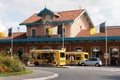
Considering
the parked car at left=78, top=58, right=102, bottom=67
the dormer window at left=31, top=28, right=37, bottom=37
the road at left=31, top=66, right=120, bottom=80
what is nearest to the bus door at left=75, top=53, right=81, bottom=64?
the parked car at left=78, top=58, right=102, bottom=67

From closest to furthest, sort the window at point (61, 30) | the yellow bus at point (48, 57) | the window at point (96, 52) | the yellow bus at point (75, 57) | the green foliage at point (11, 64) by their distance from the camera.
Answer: the green foliage at point (11, 64), the yellow bus at point (48, 57), the yellow bus at point (75, 57), the window at point (96, 52), the window at point (61, 30)

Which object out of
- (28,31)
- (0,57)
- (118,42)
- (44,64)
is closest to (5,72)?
(0,57)

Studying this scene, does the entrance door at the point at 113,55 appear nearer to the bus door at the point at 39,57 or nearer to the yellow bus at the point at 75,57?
the yellow bus at the point at 75,57

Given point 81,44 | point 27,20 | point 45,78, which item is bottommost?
point 45,78

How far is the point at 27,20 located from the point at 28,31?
109 inches

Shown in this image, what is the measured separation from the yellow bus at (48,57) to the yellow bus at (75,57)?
276 cm

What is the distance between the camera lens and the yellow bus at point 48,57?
49156 mm

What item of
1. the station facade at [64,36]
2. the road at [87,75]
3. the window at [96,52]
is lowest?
the road at [87,75]

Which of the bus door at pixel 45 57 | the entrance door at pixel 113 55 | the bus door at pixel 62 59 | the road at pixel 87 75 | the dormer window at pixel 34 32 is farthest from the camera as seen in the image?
the dormer window at pixel 34 32

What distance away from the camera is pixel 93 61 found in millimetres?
50750

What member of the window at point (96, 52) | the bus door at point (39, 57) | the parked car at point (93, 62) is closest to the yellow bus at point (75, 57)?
the parked car at point (93, 62)

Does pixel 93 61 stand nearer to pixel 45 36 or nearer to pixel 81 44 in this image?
pixel 81 44

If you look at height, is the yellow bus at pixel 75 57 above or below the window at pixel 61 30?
below

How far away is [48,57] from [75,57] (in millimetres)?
4843
